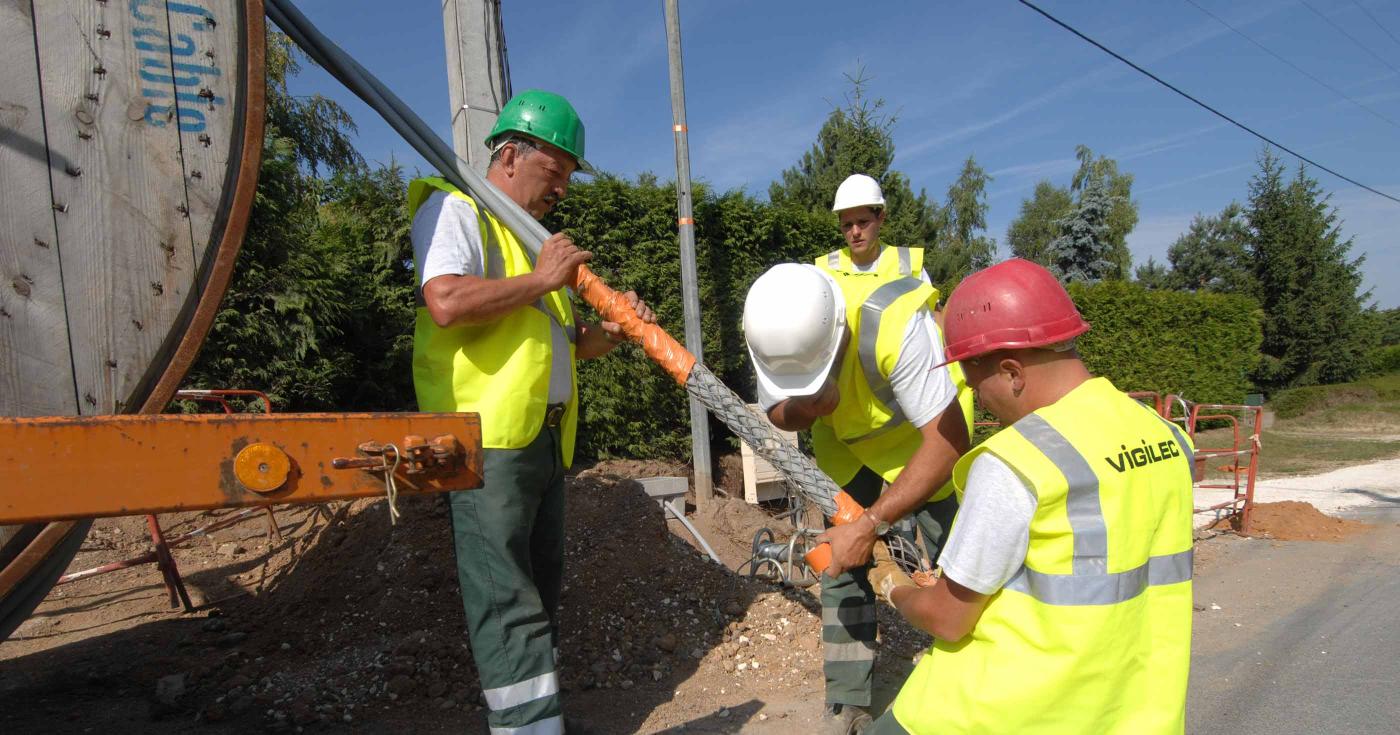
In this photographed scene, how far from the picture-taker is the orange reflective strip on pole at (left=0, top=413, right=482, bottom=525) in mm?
1173

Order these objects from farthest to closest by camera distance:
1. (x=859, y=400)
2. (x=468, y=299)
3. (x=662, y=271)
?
(x=662, y=271), (x=859, y=400), (x=468, y=299)

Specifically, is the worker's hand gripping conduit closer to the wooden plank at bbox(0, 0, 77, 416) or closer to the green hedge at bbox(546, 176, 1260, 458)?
the wooden plank at bbox(0, 0, 77, 416)

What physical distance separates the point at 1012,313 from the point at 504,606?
1.58m

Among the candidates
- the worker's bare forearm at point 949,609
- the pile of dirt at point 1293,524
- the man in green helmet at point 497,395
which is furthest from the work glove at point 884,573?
the pile of dirt at point 1293,524

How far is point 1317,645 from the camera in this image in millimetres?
4312

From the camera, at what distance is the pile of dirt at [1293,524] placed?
23.6 feet

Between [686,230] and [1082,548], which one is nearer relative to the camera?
[1082,548]

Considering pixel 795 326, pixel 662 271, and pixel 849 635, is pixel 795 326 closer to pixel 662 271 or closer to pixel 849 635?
pixel 849 635

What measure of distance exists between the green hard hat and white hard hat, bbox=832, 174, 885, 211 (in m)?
1.70

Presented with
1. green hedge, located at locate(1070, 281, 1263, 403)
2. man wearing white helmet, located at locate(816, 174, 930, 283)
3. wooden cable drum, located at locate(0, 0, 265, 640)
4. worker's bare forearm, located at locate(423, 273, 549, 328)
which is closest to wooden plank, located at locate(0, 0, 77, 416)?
wooden cable drum, located at locate(0, 0, 265, 640)

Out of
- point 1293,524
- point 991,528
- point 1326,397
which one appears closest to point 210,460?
point 991,528

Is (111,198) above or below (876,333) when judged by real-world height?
above

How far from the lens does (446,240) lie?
7.52 feet

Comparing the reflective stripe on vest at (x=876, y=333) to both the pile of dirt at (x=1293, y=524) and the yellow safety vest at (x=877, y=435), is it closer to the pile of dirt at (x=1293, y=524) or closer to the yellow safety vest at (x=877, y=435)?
the yellow safety vest at (x=877, y=435)
